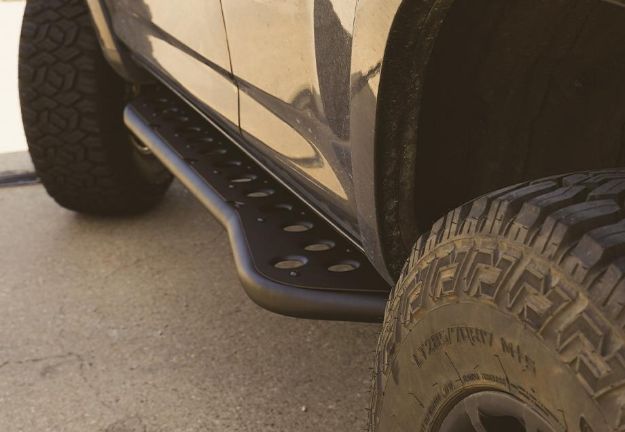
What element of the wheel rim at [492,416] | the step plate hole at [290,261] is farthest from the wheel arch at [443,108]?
the wheel rim at [492,416]

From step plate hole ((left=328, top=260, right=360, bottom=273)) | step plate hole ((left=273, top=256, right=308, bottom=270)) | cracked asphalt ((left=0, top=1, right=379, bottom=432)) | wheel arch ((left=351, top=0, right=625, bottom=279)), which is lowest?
cracked asphalt ((left=0, top=1, right=379, bottom=432))

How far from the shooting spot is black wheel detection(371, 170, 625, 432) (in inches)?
39.1

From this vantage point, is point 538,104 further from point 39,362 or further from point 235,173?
point 39,362

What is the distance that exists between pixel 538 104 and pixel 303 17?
1.31ft

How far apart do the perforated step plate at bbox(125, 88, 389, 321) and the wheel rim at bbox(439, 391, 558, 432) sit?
50 cm

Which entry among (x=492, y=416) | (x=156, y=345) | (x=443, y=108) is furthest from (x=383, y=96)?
(x=156, y=345)

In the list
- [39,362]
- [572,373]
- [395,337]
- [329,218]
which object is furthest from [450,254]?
[39,362]

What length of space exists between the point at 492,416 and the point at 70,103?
89.8 inches

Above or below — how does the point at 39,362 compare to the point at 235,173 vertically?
below

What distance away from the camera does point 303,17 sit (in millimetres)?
1531

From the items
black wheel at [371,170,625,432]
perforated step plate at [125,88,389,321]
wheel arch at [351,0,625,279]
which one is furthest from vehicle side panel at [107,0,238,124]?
black wheel at [371,170,625,432]

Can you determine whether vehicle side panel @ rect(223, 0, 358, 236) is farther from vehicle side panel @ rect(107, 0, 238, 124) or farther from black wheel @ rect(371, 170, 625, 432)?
black wheel @ rect(371, 170, 625, 432)

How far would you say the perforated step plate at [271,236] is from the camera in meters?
1.73

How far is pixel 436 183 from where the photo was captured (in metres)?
1.58
